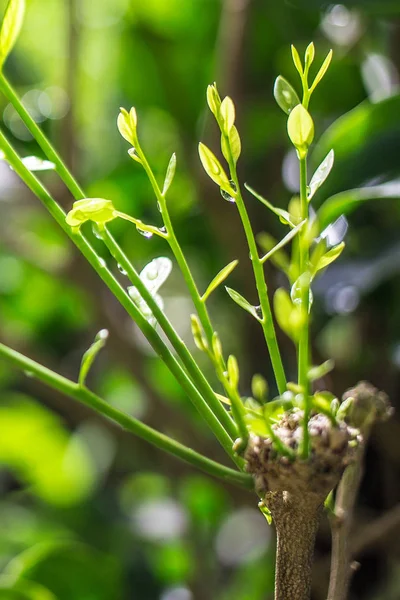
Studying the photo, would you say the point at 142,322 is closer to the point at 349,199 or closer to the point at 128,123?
the point at 128,123

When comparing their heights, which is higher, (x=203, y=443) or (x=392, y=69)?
(x=392, y=69)

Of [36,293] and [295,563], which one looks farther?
[36,293]

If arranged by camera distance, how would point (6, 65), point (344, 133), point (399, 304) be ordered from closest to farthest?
point (344, 133) < point (399, 304) < point (6, 65)

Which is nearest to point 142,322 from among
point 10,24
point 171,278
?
point 10,24

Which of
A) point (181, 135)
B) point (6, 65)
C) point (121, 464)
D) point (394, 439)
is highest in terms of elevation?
point (6, 65)

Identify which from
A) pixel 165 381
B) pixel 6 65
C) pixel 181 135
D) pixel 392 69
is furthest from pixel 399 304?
pixel 6 65

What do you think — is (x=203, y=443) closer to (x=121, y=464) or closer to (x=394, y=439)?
(x=394, y=439)

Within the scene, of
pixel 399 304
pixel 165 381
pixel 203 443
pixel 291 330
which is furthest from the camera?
pixel 165 381
